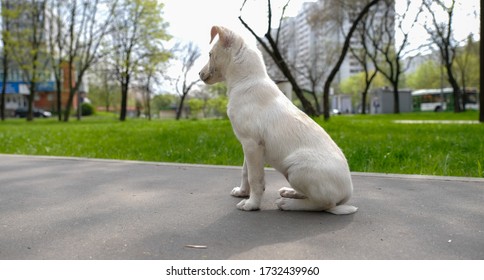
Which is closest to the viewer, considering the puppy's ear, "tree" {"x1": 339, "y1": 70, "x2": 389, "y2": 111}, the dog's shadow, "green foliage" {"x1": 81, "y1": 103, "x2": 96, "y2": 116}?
the dog's shadow

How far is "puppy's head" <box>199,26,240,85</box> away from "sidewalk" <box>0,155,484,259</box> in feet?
4.16

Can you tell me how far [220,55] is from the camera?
334 cm

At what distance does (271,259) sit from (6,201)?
120 inches

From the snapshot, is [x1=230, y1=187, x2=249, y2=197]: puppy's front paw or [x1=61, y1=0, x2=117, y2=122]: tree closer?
[x1=230, y1=187, x2=249, y2=197]: puppy's front paw

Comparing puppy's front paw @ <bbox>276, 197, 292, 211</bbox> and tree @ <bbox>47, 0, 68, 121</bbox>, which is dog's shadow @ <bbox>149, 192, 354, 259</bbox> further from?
tree @ <bbox>47, 0, 68, 121</bbox>

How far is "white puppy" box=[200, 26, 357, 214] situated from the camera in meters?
3.01

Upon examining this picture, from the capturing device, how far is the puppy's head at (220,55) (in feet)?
10.8

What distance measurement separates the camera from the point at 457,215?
315cm

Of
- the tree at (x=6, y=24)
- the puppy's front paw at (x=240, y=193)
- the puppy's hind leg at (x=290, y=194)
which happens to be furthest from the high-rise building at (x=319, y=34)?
the tree at (x=6, y=24)

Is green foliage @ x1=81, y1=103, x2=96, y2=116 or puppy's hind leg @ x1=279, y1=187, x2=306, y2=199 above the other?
green foliage @ x1=81, y1=103, x2=96, y2=116

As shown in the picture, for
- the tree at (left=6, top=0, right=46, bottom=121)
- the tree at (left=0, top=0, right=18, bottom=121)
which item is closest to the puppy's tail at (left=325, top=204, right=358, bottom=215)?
the tree at (left=0, top=0, right=18, bottom=121)

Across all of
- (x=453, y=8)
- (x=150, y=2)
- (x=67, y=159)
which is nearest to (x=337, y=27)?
(x=453, y=8)

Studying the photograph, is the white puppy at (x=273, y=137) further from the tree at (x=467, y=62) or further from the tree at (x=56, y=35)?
the tree at (x=467, y=62)
